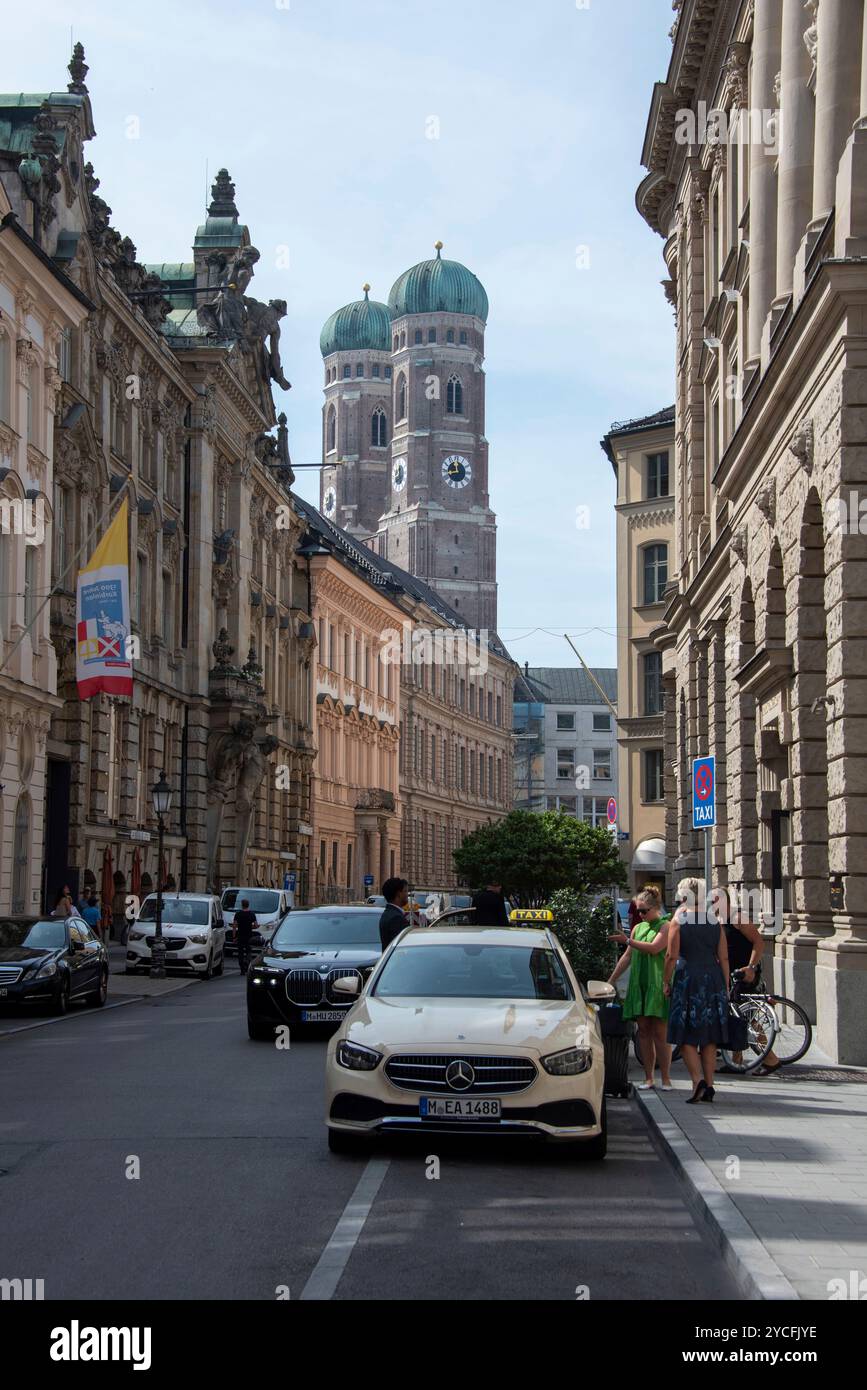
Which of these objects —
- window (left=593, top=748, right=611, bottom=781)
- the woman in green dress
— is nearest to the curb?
the woman in green dress

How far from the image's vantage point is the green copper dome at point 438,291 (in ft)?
564

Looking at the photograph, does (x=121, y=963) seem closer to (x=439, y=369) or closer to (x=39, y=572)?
(x=39, y=572)

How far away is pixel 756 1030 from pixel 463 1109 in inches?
244

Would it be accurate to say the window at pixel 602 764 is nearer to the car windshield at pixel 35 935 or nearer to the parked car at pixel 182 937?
the parked car at pixel 182 937

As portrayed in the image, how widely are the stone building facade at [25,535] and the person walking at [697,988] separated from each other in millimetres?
21285

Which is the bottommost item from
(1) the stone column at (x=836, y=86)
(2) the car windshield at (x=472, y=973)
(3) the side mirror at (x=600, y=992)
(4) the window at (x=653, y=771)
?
(3) the side mirror at (x=600, y=992)

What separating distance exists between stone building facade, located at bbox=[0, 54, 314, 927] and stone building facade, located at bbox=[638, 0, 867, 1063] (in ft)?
40.5

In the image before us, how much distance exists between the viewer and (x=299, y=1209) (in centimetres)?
948

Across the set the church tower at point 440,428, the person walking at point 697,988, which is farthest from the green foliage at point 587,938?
the church tower at point 440,428

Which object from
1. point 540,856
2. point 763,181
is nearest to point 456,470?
point 540,856

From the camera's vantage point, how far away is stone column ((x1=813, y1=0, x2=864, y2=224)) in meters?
19.9

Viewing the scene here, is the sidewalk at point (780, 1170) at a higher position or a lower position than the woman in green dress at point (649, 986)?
lower

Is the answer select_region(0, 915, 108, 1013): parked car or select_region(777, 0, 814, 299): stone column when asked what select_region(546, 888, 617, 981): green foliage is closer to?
select_region(0, 915, 108, 1013): parked car
